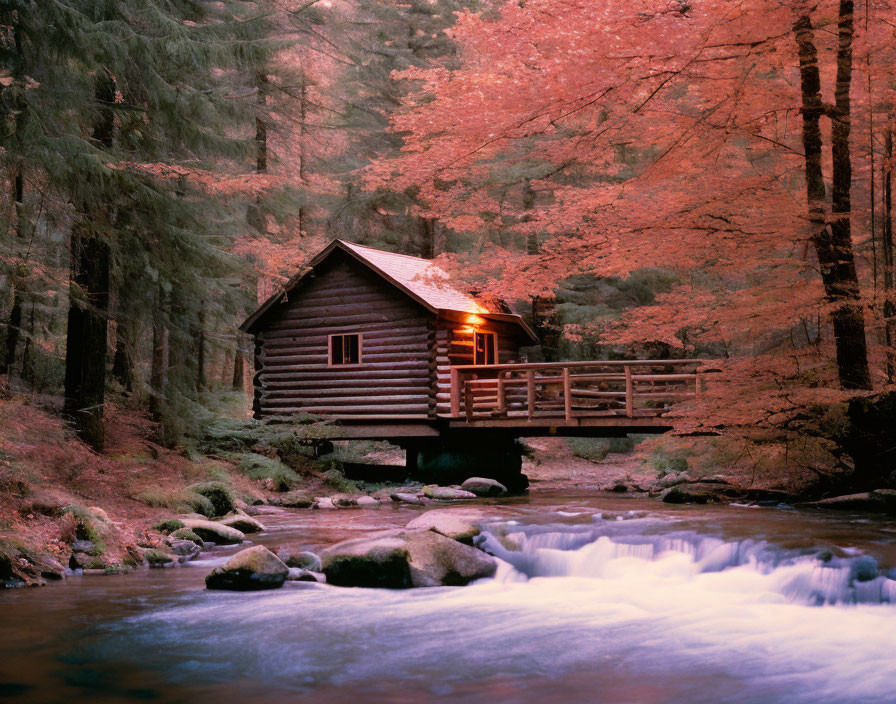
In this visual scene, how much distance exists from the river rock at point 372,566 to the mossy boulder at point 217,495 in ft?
14.8

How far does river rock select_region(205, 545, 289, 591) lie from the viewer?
8.09 m

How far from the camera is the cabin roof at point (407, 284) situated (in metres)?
17.7

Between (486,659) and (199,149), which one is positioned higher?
(199,149)

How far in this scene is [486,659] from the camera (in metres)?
6.09

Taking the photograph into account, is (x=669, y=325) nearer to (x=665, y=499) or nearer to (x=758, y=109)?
(x=665, y=499)

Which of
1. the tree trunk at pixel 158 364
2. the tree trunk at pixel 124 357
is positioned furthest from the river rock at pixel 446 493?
the tree trunk at pixel 124 357

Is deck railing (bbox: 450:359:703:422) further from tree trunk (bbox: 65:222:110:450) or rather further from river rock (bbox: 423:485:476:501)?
tree trunk (bbox: 65:222:110:450)

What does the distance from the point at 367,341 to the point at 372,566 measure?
1088 centimetres

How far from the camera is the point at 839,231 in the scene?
10109mm

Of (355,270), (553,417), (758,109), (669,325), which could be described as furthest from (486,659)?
(355,270)

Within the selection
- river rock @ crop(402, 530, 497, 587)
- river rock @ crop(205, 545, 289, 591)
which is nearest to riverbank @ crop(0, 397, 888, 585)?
river rock @ crop(205, 545, 289, 591)

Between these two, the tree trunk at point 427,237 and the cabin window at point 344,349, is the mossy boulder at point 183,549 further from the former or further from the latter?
the tree trunk at point 427,237

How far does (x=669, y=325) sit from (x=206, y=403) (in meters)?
12.2

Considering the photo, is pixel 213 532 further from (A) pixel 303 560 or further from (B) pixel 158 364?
(B) pixel 158 364
